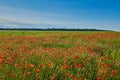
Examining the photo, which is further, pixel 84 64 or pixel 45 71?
pixel 84 64

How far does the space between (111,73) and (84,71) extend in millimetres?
836

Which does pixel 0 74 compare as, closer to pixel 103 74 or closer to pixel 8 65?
pixel 8 65

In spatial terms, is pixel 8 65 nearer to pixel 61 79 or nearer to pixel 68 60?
pixel 61 79

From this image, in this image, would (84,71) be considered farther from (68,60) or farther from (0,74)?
(0,74)

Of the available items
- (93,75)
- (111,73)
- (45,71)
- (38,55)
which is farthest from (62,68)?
(38,55)

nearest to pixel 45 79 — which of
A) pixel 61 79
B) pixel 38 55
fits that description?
pixel 61 79

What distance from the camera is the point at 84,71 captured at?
6309 mm

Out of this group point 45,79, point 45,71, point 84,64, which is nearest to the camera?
point 45,79

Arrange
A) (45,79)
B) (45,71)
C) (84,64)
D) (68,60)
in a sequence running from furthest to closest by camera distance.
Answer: (68,60) → (84,64) → (45,71) → (45,79)

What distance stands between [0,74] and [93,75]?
272 centimetres

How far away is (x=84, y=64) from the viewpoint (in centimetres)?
727

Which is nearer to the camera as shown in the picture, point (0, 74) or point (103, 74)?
point (0, 74)

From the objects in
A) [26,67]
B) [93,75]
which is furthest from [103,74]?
[26,67]

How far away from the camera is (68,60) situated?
7.76 m
